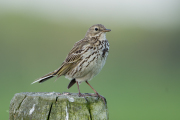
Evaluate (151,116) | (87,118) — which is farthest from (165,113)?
(87,118)

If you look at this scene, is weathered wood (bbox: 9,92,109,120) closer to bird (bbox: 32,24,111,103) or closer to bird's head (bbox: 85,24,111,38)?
bird (bbox: 32,24,111,103)

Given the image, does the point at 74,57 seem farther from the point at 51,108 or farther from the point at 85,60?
the point at 51,108

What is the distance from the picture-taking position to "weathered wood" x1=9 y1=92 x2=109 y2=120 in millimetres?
4513

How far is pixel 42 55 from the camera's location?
18.0m

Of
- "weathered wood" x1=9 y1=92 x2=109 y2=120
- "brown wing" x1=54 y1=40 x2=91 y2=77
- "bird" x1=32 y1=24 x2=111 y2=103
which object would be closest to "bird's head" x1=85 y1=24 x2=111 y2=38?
"bird" x1=32 y1=24 x2=111 y2=103

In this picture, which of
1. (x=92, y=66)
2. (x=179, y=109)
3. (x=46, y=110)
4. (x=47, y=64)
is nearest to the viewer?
(x=46, y=110)

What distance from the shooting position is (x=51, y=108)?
4.54 meters

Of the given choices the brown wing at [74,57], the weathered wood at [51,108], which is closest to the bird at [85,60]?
the brown wing at [74,57]

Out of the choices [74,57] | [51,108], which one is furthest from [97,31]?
[51,108]

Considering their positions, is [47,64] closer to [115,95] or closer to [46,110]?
[115,95]

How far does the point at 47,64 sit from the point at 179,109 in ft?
21.8

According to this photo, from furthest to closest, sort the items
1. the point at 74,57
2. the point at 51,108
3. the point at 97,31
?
the point at 97,31
the point at 74,57
the point at 51,108

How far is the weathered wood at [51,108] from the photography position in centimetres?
451

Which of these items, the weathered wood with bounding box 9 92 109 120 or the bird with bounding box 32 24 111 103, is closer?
the weathered wood with bounding box 9 92 109 120
